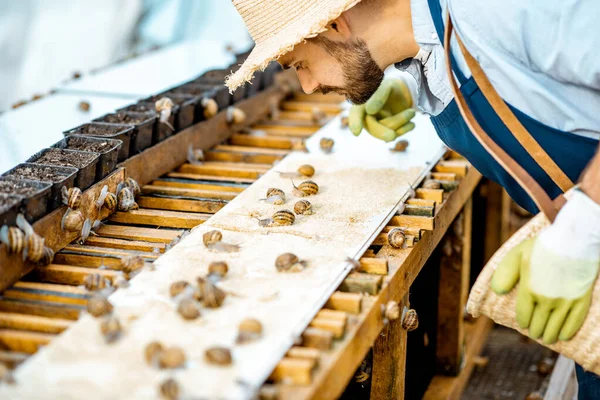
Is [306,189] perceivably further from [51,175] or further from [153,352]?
[153,352]

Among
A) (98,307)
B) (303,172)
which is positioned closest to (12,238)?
(98,307)

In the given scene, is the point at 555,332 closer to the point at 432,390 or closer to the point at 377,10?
the point at 377,10

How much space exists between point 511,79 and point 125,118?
149 centimetres

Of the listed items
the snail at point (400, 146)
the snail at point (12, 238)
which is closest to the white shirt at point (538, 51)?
the snail at point (400, 146)

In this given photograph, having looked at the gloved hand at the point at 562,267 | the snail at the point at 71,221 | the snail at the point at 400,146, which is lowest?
the gloved hand at the point at 562,267

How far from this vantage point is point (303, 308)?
1840mm

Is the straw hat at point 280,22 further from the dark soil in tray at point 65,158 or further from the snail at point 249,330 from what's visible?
the snail at point 249,330

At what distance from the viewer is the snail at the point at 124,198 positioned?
2.58 m

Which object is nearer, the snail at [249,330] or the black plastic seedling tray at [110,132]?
the snail at [249,330]

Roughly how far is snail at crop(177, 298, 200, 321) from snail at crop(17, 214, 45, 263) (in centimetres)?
56

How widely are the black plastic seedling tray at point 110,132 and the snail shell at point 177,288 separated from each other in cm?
94

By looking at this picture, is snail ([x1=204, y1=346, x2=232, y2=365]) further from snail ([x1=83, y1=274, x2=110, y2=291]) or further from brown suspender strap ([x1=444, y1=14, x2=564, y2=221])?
brown suspender strap ([x1=444, y1=14, x2=564, y2=221])

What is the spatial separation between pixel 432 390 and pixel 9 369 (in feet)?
7.01

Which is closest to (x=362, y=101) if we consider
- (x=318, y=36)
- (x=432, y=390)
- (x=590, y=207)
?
(x=318, y=36)
